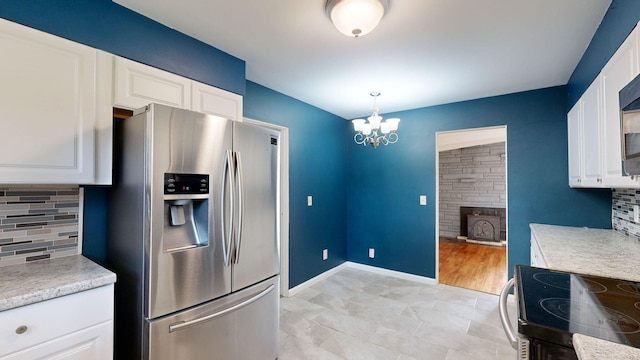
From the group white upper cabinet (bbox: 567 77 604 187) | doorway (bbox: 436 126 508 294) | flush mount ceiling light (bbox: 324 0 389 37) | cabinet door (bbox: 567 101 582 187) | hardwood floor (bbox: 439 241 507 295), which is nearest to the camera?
flush mount ceiling light (bbox: 324 0 389 37)

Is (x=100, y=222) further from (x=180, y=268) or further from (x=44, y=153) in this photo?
(x=180, y=268)

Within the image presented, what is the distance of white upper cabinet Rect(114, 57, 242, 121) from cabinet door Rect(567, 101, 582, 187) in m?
2.85

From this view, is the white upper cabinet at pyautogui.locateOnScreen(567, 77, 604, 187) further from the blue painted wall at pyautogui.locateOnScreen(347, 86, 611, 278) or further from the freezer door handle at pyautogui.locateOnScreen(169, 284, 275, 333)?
the freezer door handle at pyautogui.locateOnScreen(169, 284, 275, 333)

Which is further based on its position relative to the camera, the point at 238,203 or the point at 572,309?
the point at 238,203

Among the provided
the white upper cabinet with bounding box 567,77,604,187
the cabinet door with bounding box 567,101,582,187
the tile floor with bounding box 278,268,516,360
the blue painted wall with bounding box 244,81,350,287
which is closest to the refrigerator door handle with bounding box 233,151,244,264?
the tile floor with bounding box 278,268,516,360

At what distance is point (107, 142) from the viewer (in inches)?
59.8

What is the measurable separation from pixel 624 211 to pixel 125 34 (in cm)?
399

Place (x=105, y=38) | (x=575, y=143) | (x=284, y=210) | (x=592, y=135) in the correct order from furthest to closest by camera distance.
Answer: (x=284, y=210) < (x=575, y=143) < (x=592, y=135) < (x=105, y=38)

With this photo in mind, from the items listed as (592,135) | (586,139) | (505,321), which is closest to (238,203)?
(505,321)

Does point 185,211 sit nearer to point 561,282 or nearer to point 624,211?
point 561,282

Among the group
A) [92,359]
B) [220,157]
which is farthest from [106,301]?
[220,157]

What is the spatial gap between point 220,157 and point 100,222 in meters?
0.84

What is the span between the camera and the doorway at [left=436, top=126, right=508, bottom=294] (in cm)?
531

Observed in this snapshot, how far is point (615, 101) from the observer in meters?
1.48
